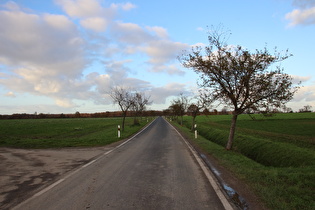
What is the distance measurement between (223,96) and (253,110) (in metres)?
1.64

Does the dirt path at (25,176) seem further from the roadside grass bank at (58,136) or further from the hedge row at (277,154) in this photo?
the hedge row at (277,154)

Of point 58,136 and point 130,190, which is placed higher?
point 130,190

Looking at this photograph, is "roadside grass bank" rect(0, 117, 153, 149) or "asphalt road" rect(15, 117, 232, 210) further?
"roadside grass bank" rect(0, 117, 153, 149)

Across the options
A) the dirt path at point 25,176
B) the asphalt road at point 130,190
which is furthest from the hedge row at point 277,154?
the dirt path at point 25,176

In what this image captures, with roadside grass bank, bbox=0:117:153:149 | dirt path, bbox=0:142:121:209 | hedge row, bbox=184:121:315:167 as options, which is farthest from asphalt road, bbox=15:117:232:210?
roadside grass bank, bbox=0:117:153:149

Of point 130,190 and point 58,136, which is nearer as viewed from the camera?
point 130,190

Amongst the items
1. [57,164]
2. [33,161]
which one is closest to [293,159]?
[57,164]

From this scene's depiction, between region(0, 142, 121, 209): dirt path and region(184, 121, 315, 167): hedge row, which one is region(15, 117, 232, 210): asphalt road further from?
region(184, 121, 315, 167): hedge row

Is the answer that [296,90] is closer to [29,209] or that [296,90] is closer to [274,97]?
[274,97]

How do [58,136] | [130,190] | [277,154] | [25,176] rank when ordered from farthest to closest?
[58,136], [277,154], [25,176], [130,190]

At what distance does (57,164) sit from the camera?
28.5 ft

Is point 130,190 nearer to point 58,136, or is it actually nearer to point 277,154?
point 277,154

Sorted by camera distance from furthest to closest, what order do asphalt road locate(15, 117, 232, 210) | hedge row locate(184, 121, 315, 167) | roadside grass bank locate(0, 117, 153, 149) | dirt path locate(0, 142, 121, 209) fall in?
roadside grass bank locate(0, 117, 153, 149) → hedge row locate(184, 121, 315, 167) → dirt path locate(0, 142, 121, 209) → asphalt road locate(15, 117, 232, 210)

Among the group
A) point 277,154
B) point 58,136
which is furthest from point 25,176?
point 58,136
